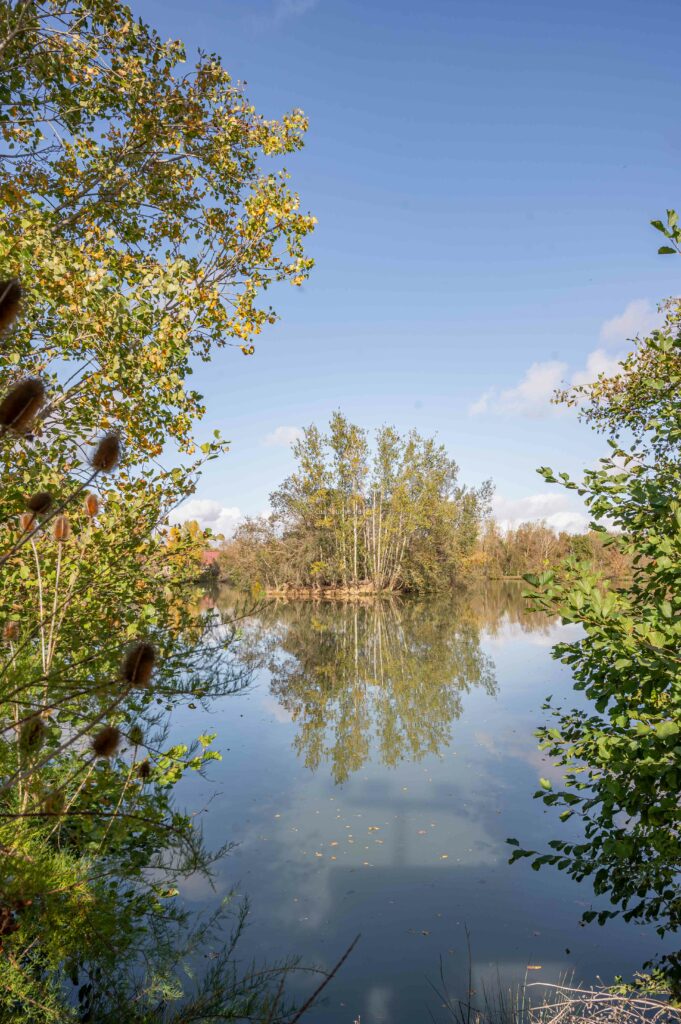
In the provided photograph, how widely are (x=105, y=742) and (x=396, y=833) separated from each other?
6887mm

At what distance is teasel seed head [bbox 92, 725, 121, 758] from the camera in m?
1.91

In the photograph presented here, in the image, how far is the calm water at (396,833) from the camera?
5.29 m

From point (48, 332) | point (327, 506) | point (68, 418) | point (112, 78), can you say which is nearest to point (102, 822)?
point (68, 418)

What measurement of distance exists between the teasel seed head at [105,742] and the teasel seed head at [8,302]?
4.09 feet

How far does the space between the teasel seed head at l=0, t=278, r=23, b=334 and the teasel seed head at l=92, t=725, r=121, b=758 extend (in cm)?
125

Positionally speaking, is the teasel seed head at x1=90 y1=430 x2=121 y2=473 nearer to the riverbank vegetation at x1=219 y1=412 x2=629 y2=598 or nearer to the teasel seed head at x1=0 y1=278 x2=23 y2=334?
the teasel seed head at x1=0 y1=278 x2=23 y2=334

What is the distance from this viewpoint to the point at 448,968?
5176mm

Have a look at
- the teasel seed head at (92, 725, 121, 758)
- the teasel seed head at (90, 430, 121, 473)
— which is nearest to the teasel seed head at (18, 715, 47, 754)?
the teasel seed head at (92, 725, 121, 758)

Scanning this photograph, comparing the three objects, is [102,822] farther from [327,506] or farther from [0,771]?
[327,506]

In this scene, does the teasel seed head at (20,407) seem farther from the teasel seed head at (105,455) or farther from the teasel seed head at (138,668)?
the teasel seed head at (138,668)

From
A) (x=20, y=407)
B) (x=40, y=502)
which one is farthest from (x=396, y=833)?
(x=20, y=407)

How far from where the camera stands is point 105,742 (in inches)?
76.7

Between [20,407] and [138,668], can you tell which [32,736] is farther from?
[20,407]

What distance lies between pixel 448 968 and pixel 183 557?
431 centimetres
